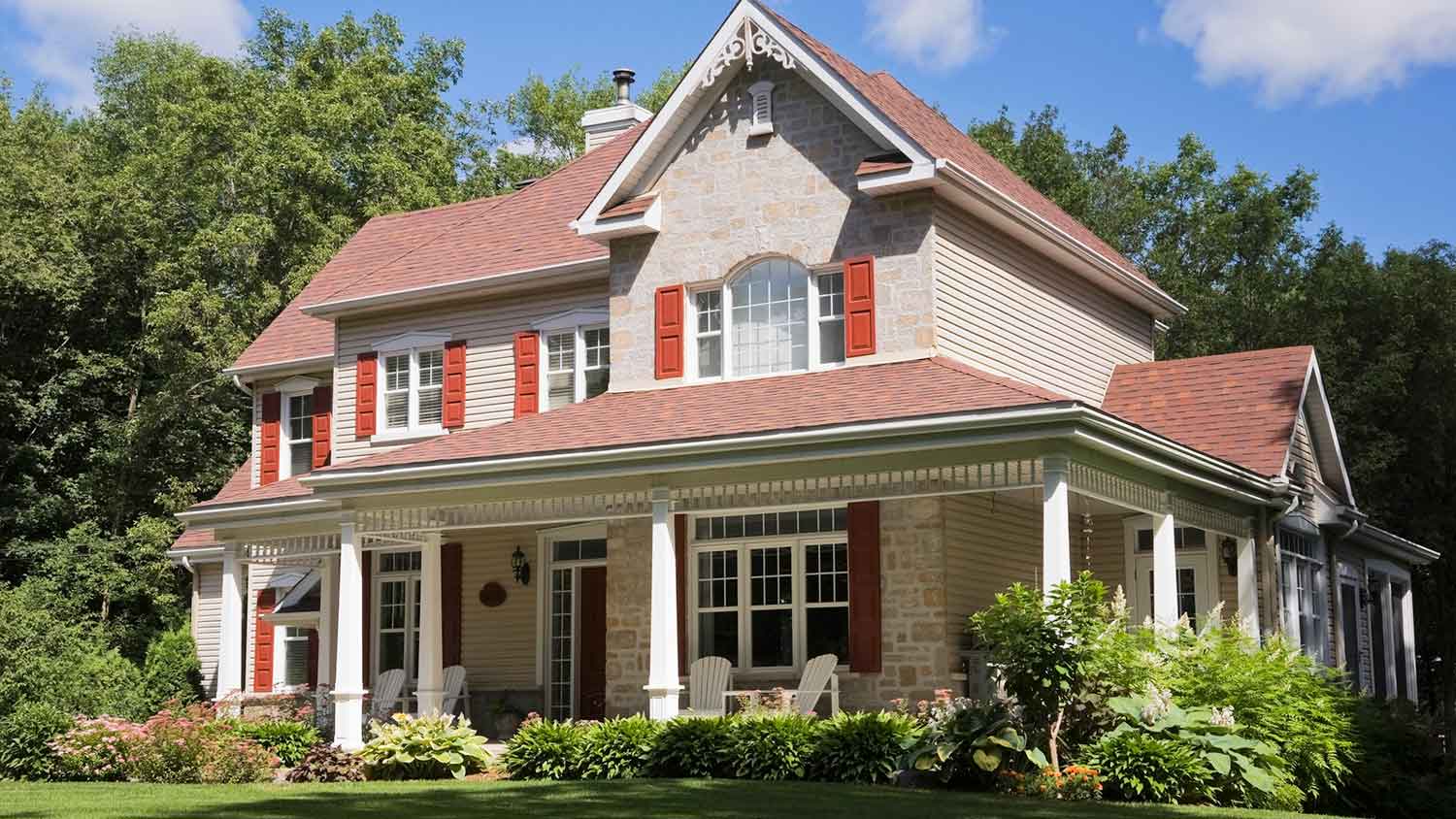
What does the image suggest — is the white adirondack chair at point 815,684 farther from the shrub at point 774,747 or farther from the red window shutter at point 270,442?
the red window shutter at point 270,442

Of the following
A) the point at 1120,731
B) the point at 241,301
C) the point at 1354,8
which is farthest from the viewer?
the point at 1354,8

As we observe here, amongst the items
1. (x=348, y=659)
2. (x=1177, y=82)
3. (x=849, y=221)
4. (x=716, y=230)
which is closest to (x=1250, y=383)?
(x=849, y=221)

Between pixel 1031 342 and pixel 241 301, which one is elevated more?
pixel 241 301

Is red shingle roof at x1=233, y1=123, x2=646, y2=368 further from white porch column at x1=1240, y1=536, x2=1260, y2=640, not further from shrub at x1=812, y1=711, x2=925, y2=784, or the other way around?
white porch column at x1=1240, y1=536, x2=1260, y2=640

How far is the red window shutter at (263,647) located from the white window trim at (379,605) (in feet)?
11.1

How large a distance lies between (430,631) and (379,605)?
482 centimetres

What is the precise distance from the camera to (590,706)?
21.2 metres

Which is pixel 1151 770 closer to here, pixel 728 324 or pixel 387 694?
pixel 728 324

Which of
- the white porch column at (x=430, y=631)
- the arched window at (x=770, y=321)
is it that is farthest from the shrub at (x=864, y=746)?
the white porch column at (x=430, y=631)

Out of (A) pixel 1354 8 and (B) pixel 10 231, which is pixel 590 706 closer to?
(B) pixel 10 231

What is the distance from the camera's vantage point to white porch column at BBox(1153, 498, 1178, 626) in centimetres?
1638


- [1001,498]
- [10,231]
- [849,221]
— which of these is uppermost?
[10,231]

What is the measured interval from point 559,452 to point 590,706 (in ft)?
17.9

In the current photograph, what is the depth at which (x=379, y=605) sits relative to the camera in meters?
23.4
